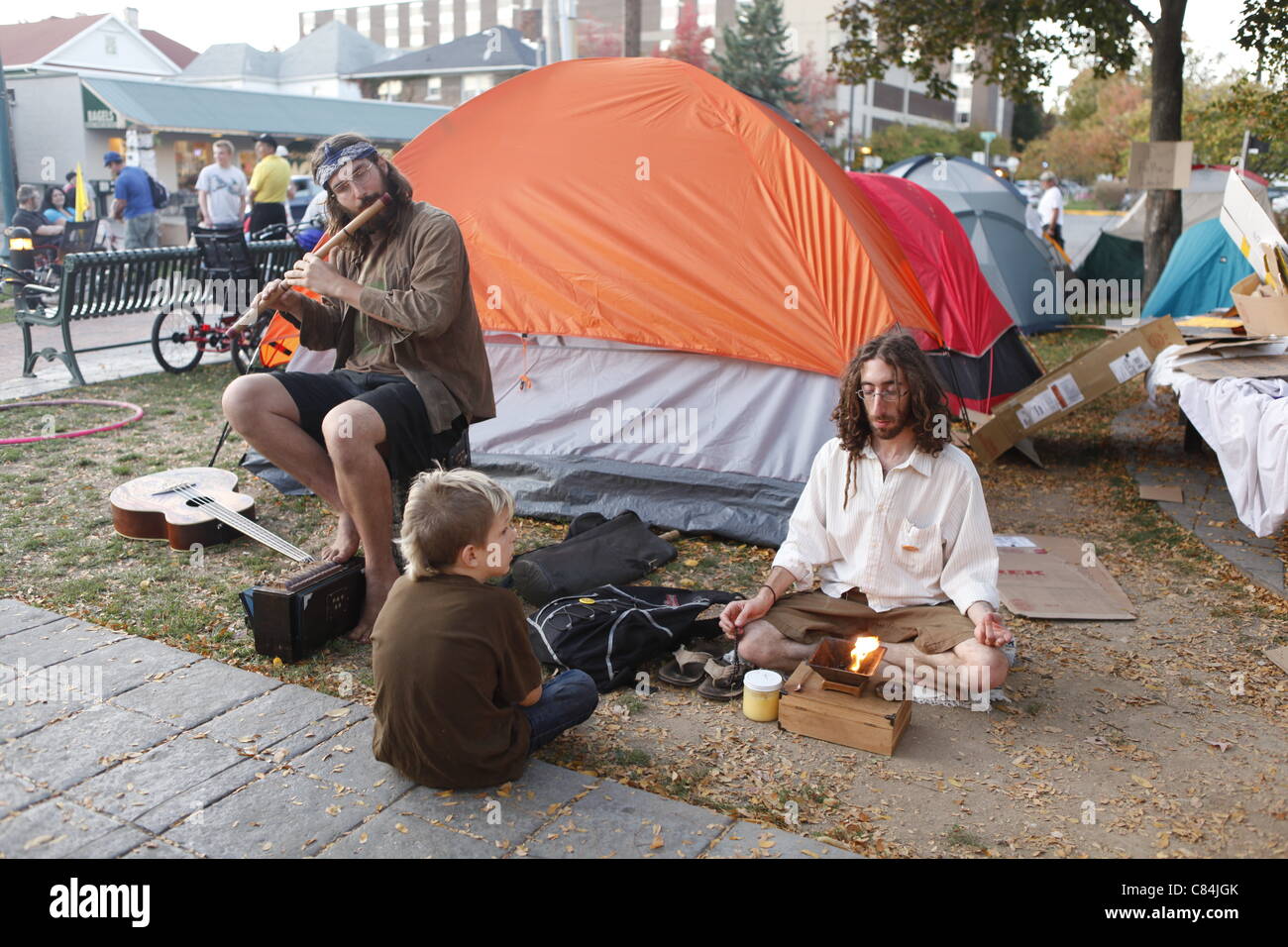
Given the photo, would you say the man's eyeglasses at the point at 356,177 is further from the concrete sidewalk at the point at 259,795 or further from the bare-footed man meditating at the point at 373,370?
the concrete sidewalk at the point at 259,795

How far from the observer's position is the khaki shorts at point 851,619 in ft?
11.0

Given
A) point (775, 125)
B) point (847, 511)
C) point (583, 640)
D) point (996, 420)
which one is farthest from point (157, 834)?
point (996, 420)

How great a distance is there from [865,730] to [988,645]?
0.47 metres

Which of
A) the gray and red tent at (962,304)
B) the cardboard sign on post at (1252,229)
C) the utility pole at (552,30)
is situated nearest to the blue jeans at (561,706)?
the cardboard sign on post at (1252,229)

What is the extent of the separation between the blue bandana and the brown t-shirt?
188cm

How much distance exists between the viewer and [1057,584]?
14.5ft

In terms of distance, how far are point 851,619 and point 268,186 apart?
9.27 m

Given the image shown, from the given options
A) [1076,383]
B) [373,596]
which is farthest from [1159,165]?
[373,596]

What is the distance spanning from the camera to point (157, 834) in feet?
8.29

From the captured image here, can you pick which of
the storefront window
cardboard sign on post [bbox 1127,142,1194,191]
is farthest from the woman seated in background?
cardboard sign on post [bbox 1127,142,1194,191]

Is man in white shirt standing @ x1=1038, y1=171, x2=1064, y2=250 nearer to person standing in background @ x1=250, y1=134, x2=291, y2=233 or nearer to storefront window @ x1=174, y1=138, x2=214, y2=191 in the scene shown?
person standing in background @ x1=250, y1=134, x2=291, y2=233

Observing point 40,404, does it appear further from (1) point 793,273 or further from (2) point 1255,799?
(2) point 1255,799

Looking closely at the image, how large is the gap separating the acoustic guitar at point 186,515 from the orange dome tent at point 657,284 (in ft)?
3.91
